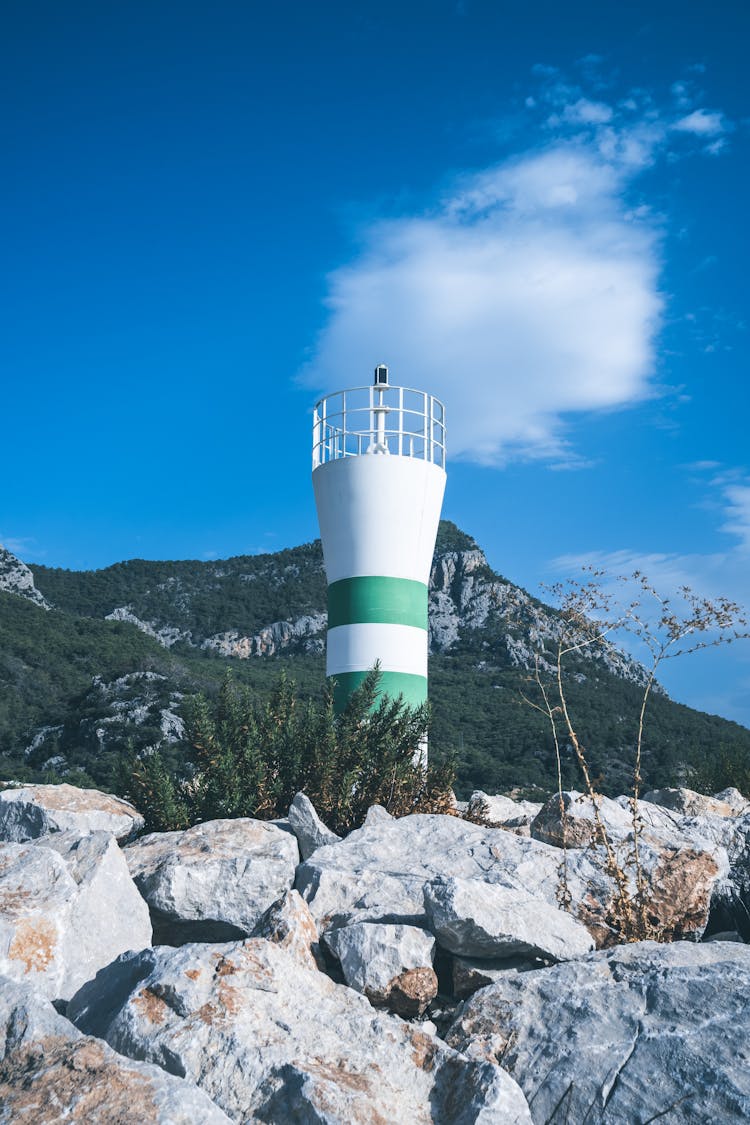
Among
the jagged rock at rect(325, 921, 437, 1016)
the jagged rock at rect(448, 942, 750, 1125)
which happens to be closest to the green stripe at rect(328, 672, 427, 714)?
the jagged rock at rect(325, 921, 437, 1016)

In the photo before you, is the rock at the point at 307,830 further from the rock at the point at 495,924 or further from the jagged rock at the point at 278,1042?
the jagged rock at the point at 278,1042

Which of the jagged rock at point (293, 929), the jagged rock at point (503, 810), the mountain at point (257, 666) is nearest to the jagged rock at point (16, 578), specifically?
the mountain at point (257, 666)

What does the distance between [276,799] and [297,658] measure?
51.1 meters

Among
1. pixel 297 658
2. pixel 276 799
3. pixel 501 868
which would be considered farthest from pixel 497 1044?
pixel 297 658

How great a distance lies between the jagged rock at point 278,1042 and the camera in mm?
4320

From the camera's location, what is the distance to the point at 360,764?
9867mm

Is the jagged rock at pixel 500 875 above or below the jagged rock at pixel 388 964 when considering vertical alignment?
above

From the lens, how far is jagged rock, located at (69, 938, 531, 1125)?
14.2 ft

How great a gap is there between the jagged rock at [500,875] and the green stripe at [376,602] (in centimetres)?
580

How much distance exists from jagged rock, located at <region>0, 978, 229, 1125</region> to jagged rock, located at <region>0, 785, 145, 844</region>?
156 inches

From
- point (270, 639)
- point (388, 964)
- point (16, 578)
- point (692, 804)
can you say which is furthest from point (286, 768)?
point (270, 639)

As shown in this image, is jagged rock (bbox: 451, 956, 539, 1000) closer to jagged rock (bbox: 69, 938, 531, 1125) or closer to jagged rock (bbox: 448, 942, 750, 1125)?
jagged rock (bbox: 448, 942, 750, 1125)

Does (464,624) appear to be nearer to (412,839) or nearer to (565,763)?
(565,763)

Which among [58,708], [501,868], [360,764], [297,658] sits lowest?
[501,868]
